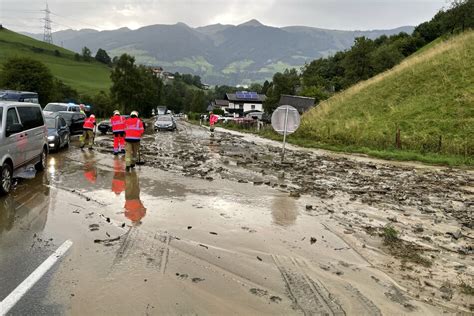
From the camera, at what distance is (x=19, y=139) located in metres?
9.62

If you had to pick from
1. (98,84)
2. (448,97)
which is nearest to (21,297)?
(448,97)

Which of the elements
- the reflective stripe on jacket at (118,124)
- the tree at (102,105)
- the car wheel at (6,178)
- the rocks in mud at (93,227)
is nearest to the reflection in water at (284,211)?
the rocks in mud at (93,227)

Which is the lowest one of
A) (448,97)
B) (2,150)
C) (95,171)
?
(95,171)

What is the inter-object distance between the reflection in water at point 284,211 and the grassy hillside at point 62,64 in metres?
92.8

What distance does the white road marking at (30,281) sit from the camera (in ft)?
13.4

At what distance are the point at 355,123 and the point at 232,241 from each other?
22.3 meters

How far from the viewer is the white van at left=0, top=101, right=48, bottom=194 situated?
875cm

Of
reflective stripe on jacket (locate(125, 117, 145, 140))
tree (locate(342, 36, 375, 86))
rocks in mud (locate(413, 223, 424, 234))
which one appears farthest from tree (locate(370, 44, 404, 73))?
rocks in mud (locate(413, 223, 424, 234))

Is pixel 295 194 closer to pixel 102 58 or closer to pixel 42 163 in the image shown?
pixel 42 163

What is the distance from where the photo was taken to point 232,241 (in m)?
6.42

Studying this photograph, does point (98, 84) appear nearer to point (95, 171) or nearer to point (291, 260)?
point (95, 171)

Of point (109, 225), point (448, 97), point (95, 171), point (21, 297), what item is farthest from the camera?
point (448, 97)

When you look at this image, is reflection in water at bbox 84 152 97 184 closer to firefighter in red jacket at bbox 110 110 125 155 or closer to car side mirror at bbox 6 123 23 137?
firefighter in red jacket at bbox 110 110 125 155

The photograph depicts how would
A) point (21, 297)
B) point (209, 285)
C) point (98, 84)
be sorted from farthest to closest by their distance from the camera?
point (98, 84) < point (209, 285) < point (21, 297)
